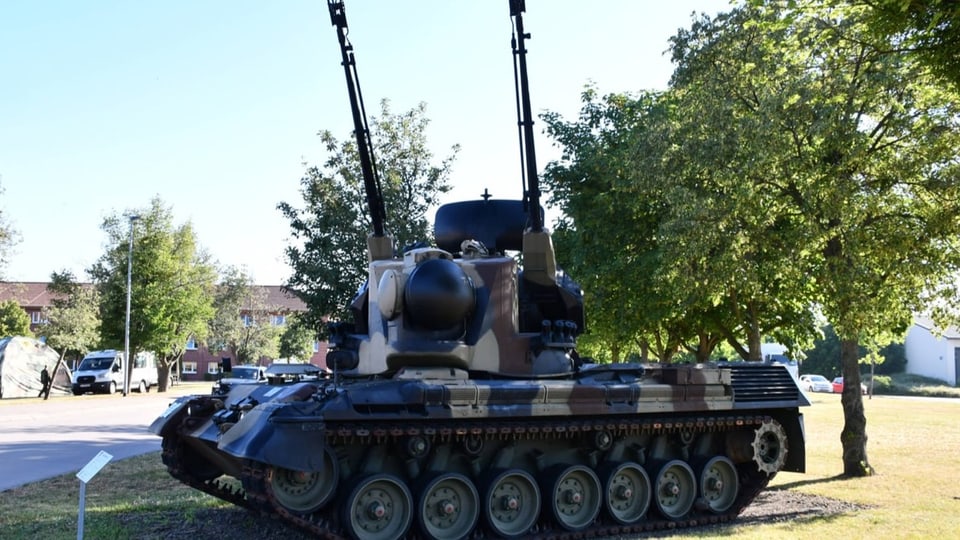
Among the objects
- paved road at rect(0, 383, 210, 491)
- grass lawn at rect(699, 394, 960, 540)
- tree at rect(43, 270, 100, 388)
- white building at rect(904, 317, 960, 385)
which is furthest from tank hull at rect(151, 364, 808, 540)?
white building at rect(904, 317, 960, 385)

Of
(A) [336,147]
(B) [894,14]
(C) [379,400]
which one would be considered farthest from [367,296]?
(A) [336,147]

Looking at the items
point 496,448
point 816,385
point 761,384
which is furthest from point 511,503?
point 816,385

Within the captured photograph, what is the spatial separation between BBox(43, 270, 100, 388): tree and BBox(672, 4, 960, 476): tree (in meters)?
40.1

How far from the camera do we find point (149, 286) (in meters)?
53.2

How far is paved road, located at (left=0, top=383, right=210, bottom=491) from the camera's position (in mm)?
16148

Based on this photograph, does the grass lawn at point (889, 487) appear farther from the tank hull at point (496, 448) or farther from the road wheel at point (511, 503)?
the road wheel at point (511, 503)

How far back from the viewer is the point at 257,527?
34.9ft

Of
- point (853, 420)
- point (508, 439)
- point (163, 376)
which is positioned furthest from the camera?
point (163, 376)

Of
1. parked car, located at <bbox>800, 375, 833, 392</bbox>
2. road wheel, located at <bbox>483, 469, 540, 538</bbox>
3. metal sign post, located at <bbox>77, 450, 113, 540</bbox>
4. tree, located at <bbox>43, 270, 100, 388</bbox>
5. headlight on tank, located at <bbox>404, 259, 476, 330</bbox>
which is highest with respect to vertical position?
tree, located at <bbox>43, 270, 100, 388</bbox>

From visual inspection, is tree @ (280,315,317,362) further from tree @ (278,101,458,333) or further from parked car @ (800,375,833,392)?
tree @ (278,101,458,333)

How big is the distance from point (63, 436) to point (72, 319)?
2975cm

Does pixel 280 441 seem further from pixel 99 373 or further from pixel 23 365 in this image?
pixel 99 373

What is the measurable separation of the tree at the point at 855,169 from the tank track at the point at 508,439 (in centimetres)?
398

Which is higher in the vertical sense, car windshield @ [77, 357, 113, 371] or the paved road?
car windshield @ [77, 357, 113, 371]
